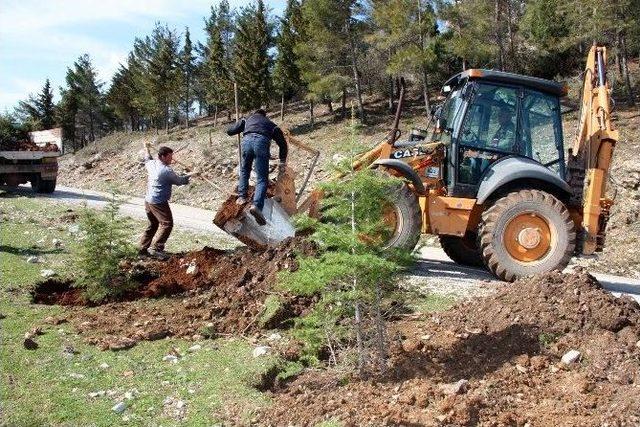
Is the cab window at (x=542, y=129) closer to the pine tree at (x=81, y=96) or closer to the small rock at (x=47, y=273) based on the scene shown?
the small rock at (x=47, y=273)

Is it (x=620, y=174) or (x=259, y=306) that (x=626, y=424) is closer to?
(x=259, y=306)

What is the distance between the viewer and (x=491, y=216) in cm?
830

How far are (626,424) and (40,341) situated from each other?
518cm

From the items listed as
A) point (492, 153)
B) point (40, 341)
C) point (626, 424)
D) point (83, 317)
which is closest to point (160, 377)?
point (40, 341)

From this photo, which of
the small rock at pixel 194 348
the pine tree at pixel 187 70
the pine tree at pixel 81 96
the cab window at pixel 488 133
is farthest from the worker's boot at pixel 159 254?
the pine tree at pixel 81 96

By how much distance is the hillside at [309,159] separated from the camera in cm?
1404

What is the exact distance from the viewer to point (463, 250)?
10.3 m

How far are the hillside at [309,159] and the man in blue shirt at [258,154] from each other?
97cm

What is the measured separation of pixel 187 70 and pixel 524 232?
4696 centimetres

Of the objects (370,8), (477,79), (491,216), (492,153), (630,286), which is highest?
(370,8)

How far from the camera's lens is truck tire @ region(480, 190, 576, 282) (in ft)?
27.1

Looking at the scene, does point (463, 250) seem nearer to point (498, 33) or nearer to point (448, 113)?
point (448, 113)

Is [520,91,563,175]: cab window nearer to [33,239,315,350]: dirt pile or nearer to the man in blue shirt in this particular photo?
the man in blue shirt

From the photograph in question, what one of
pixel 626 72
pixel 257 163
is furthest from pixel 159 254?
pixel 626 72
